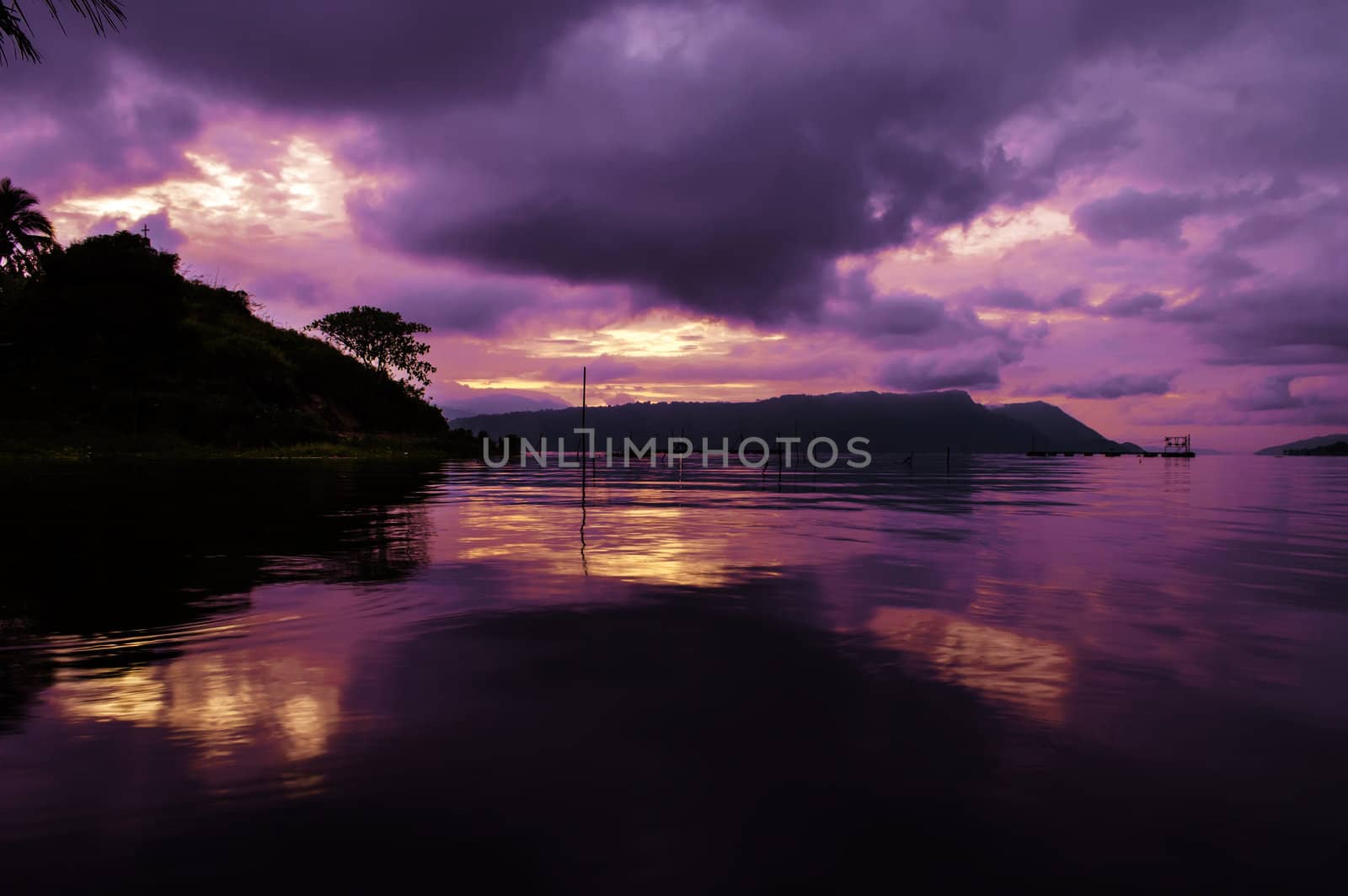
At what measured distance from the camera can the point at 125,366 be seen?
3049 inches

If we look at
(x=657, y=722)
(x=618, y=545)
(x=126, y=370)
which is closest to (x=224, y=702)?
(x=657, y=722)

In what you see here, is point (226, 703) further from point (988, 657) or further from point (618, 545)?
point (618, 545)

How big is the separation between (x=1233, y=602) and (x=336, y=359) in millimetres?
117483

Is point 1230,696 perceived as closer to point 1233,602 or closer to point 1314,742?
point 1314,742

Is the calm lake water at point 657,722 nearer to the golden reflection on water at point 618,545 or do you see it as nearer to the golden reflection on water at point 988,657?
the golden reflection on water at point 988,657

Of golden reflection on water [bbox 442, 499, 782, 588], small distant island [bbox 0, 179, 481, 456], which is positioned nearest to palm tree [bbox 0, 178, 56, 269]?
small distant island [bbox 0, 179, 481, 456]

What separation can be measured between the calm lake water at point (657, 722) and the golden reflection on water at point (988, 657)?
74 mm

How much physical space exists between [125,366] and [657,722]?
91166 mm

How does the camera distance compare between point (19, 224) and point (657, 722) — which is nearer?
point (657, 722)

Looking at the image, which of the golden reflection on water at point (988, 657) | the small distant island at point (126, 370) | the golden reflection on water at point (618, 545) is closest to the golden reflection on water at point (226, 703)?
the golden reflection on water at point (988, 657)

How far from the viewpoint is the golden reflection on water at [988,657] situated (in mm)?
8539

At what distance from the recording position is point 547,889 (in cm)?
470

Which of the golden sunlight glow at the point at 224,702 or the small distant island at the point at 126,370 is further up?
the small distant island at the point at 126,370

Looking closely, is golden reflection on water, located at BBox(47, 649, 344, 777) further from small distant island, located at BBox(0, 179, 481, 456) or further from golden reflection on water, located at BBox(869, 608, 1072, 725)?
small distant island, located at BBox(0, 179, 481, 456)
